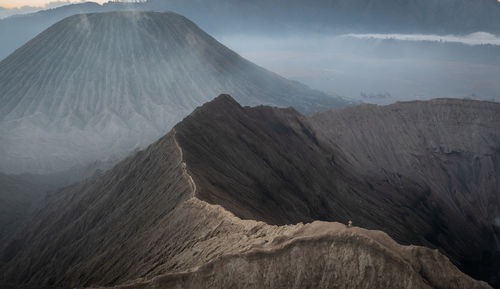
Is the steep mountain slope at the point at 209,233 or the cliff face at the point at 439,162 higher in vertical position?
the steep mountain slope at the point at 209,233

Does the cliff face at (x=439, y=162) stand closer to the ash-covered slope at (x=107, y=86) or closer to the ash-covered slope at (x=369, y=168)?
the ash-covered slope at (x=369, y=168)

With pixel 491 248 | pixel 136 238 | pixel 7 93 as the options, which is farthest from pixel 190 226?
pixel 7 93

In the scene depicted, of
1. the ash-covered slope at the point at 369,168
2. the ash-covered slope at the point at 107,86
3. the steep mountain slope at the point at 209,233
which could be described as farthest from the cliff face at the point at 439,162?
the ash-covered slope at the point at 107,86

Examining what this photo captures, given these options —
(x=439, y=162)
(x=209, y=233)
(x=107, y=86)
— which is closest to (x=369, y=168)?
(x=439, y=162)

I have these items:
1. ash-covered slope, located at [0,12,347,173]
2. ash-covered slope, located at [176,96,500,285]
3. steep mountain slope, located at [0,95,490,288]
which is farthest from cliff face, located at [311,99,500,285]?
ash-covered slope, located at [0,12,347,173]

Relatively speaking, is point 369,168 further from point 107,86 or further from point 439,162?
point 107,86

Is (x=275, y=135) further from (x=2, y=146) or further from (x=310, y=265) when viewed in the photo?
(x=2, y=146)
